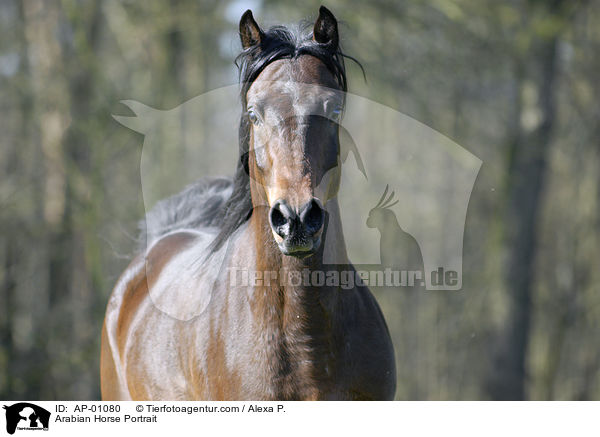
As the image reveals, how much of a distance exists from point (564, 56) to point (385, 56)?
3.20 meters

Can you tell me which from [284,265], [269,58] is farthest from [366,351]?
[269,58]

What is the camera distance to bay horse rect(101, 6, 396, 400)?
2883 millimetres

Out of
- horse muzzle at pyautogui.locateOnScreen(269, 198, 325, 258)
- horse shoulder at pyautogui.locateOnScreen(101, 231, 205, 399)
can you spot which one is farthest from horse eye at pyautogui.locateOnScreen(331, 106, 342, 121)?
horse shoulder at pyautogui.locateOnScreen(101, 231, 205, 399)

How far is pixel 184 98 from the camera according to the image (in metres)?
10.9

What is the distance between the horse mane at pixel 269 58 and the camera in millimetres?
3234

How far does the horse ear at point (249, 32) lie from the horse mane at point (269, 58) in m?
0.03

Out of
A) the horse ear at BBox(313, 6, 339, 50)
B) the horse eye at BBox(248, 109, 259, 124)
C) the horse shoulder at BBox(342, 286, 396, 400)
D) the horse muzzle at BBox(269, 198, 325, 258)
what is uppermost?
the horse ear at BBox(313, 6, 339, 50)

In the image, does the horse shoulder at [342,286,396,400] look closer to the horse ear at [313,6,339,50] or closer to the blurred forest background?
the horse ear at [313,6,339,50]

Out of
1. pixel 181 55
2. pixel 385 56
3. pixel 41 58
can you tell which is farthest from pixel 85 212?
pixel 385 56

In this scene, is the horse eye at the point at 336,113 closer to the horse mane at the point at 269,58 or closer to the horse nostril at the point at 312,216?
the horse mane at the point at 269,58

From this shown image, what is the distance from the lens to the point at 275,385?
3035 millimetres

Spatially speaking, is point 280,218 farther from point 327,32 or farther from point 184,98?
point 184,98

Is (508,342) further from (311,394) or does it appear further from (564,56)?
(311,394)

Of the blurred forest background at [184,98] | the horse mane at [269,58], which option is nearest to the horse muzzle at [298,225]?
the horse mane at [269,58]
